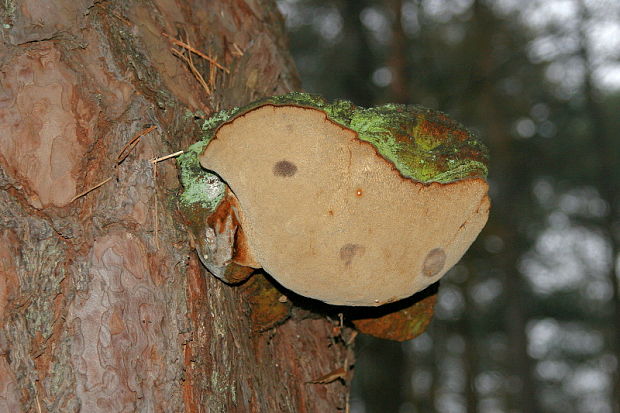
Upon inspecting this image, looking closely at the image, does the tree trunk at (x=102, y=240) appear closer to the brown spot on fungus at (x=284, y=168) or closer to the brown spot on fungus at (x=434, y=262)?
the brown spot on fungus at (x=284, y=168)

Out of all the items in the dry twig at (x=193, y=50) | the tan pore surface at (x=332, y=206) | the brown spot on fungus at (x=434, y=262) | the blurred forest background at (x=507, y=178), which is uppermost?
the blurred forest background at (x=507, y=178)

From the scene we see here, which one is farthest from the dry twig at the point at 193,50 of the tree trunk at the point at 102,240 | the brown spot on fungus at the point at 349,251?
the brown spot on fungus at the point at 349,251

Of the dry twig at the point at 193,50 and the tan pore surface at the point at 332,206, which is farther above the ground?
the dry twig at the point at 193,50

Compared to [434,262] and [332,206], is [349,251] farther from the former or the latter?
[434,262]

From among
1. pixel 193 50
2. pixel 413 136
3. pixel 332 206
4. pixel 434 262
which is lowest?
pixel 434 262

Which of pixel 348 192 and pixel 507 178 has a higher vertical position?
pixel 507 178

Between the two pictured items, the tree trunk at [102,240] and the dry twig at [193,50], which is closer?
the tree trunk at [102,240]

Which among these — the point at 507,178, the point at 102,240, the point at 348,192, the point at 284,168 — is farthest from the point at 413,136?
the point at 507,178

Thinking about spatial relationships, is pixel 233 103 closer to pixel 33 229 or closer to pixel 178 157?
pixel 178 157
